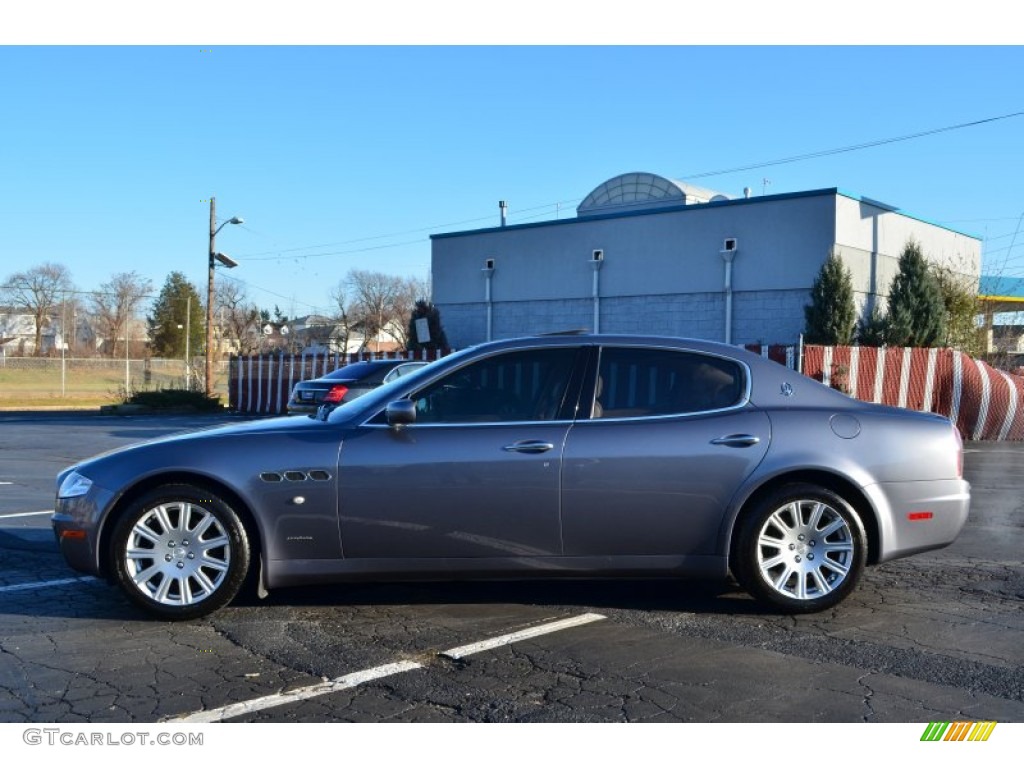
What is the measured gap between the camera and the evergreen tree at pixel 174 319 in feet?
264

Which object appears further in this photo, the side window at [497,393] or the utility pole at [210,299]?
the utility pole at [210,299]

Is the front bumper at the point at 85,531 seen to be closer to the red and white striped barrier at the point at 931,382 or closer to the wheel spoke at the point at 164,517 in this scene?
the wheel spoke at the point at 164,517

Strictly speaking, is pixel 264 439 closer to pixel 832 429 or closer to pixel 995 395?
pixel 832 429

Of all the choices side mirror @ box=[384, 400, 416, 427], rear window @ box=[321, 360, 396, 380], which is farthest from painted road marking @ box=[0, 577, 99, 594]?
rear window @ box=[321, 360, 396, 380]

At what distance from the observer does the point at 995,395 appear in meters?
18.8

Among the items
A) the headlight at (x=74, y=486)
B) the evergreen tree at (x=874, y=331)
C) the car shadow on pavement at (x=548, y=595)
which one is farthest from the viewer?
the evergreen tree at (x=874, y=331)

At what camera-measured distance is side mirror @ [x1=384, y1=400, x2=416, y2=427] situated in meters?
5.28

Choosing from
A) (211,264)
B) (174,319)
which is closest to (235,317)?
(174,319)

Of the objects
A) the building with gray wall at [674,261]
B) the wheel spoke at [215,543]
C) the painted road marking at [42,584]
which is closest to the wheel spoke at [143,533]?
the wheel spoke at [215,543]

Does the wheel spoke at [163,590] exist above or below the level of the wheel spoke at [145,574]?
below

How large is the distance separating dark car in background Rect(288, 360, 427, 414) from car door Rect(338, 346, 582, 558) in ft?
31.9

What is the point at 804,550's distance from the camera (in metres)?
5.48

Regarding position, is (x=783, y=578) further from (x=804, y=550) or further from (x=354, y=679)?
(x=354, y=679)

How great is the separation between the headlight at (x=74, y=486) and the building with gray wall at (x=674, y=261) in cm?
2288
